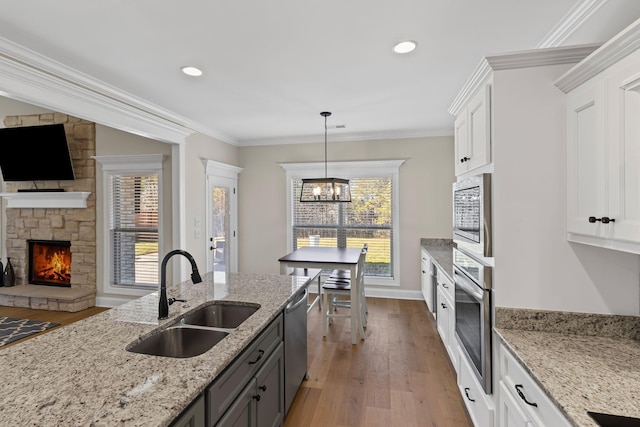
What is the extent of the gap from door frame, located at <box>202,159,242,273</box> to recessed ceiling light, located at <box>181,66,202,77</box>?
6.35 ft

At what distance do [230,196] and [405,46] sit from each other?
12.7ft

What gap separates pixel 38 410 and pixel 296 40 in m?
2.32

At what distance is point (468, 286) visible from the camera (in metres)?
1.97

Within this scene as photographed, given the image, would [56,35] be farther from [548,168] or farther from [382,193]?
[382,193]

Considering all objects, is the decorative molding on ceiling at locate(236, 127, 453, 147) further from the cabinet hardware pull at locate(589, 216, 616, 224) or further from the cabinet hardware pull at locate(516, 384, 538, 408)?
the cabinet hardware pull at locate(516, 384, 538, 408)

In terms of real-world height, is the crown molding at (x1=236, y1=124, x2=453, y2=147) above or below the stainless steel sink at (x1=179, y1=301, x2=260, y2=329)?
above

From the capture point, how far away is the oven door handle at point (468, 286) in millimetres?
1758

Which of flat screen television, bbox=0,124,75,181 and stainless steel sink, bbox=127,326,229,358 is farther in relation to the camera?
flat screen television, bbox=0,124,75,181

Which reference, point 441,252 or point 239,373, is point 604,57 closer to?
point 239,373

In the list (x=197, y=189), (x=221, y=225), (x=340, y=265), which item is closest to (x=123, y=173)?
(x=197, y=189)

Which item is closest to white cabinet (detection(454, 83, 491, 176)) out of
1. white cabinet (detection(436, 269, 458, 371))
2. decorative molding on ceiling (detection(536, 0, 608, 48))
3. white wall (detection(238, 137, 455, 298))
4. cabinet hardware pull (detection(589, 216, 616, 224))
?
cabinet hardware pull (detection(589, 216, 616, 224))

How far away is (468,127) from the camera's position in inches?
80.5

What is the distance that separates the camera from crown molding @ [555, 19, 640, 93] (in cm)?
109

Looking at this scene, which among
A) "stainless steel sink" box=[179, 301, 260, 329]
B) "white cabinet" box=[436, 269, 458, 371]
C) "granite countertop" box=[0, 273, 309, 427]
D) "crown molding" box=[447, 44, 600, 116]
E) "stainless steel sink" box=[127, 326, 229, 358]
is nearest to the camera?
"granite countertop" box=[0, 273, 309, 427]
